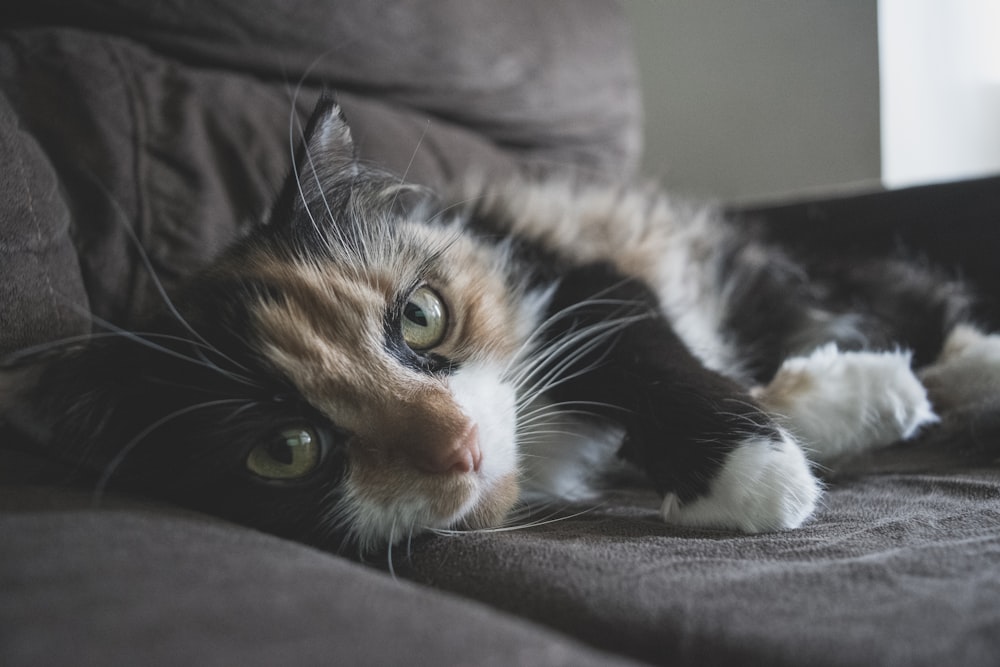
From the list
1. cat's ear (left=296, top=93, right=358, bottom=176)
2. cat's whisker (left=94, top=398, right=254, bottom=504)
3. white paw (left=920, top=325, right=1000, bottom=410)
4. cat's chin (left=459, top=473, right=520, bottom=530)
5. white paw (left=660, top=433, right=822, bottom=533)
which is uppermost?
white paw (left=920, top=325, right=1000, bottom=410)

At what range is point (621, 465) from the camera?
1171 millimetres

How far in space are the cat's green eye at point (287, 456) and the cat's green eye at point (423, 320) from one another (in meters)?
0.18

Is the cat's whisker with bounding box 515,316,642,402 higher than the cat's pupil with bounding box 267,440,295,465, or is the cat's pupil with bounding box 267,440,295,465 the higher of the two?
the cat's whisker with bounding box 515,316,642,402

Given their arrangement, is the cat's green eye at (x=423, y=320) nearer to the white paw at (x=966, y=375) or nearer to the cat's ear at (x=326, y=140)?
the cat's ear at (x=326, y=140)

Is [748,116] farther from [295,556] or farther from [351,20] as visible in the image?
[295,556]

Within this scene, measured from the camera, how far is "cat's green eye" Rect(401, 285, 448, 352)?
97 centimetres

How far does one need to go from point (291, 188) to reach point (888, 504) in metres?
0.90

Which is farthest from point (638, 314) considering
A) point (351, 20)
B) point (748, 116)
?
point (748, 116)

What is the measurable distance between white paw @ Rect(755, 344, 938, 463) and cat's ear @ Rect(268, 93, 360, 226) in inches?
28.5

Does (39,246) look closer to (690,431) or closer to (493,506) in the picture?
(493,506)

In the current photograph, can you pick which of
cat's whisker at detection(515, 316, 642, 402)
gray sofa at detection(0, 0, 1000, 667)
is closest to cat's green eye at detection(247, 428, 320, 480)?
gray sofa at detection(0, 0, 1000, 667)

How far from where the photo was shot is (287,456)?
87 centimetres

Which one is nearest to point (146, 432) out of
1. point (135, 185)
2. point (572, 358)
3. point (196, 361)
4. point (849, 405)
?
point (196, 361)

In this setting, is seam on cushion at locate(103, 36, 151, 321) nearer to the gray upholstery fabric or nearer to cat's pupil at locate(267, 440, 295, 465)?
cat's pupil at locate(267, 440, 295, 465)
